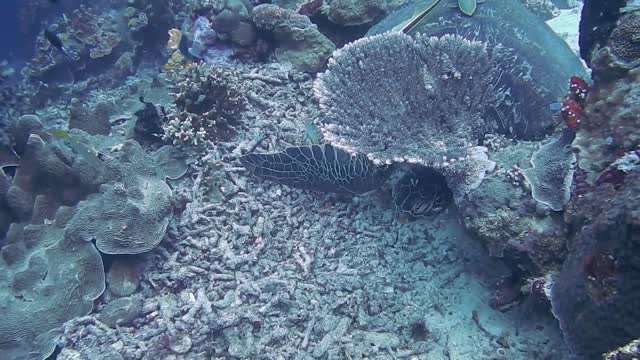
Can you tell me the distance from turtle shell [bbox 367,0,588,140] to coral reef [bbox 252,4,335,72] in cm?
93

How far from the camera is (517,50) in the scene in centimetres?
486

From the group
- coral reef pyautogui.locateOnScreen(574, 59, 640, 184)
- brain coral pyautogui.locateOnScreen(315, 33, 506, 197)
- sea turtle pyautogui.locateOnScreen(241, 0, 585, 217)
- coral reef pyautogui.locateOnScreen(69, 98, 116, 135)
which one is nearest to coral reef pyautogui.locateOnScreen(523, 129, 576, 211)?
coral reef pyautogui.locateOnScreen(574, 59, 640, 184)

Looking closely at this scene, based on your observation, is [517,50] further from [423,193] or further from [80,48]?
[80,48]

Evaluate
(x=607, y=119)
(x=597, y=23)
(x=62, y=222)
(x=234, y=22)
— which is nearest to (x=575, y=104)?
(x=607, y=119)

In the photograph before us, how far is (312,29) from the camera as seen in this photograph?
6094 millimetres

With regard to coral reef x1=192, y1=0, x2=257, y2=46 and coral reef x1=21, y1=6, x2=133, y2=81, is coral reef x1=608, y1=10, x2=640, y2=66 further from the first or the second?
coral reef x1=21, y1=6, x2=133, y2=81

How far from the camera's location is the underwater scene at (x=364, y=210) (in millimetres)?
3166

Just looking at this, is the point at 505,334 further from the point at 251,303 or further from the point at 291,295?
the point at 251,303

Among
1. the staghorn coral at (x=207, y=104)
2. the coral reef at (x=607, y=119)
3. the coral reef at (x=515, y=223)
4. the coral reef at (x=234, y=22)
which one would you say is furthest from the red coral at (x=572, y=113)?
the coral reef at (x=234, y=22)

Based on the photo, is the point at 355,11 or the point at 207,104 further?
the point at 355,11

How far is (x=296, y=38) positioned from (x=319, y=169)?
2.68 metres

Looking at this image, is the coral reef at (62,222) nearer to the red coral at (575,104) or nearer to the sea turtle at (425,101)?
the sea turtle at (425,101)

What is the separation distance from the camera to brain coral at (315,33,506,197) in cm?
405

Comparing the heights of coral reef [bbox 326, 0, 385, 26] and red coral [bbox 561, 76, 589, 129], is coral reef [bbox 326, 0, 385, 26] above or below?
below
